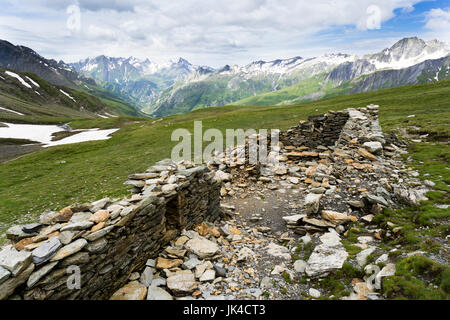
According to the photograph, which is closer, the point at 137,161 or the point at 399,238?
the point at 399,238

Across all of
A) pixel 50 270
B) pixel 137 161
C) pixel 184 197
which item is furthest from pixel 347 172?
pixel 137 161

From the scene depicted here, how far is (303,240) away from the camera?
998 cm

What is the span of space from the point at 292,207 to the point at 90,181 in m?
21.8

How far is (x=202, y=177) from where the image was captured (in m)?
12.5

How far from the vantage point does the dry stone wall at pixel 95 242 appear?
5.19 m

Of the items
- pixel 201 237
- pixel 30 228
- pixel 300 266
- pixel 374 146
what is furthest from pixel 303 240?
pixel 374 146

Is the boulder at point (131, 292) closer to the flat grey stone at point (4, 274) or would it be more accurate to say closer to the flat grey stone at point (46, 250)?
the flat grey stone at point (46, 250)

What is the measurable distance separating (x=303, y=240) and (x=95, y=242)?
840cm

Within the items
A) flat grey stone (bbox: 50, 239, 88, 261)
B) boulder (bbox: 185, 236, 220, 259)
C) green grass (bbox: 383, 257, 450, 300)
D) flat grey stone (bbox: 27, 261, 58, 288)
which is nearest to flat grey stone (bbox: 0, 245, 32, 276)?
flat grey stone (bbox: 27, 261, 58, 288)

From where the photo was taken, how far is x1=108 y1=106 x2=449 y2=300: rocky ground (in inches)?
283

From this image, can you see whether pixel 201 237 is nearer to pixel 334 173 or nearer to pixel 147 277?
pixel 147 277

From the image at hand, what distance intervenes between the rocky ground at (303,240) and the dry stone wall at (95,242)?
2.50 feet

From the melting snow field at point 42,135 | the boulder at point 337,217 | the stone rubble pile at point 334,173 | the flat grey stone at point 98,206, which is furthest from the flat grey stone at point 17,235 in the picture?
the melting snow field at point 42,135

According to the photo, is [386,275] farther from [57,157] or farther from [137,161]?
[57,157]
